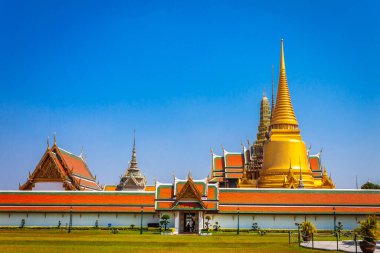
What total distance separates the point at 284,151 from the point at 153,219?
20.1 m

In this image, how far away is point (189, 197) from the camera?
1563 inches

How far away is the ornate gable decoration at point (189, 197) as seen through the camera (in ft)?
129

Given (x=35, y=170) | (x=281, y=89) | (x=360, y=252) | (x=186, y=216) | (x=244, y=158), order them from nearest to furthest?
(x=360, y=252) → (x=186, y=216) → (x=35, y=170) → (x=281, y=89) → (x=244, y=158)

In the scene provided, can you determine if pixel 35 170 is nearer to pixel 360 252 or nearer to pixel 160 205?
pixel 160 205

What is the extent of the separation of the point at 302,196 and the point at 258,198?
3.75 meters

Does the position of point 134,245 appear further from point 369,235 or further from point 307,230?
point 369,235

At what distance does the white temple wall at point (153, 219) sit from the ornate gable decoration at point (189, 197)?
3.81 feet

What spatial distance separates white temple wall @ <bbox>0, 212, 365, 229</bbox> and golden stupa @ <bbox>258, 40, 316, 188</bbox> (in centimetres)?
1165

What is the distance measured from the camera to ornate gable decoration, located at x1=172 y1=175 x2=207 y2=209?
3938cm

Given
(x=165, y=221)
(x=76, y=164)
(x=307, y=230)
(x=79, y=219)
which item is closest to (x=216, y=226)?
(x=165, y=221)

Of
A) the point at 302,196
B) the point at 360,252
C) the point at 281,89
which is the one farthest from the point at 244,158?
the point at 360,252

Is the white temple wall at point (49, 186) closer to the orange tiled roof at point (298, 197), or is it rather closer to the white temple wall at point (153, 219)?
the white temple wall at point (153, 219)

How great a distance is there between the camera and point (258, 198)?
4197 cm

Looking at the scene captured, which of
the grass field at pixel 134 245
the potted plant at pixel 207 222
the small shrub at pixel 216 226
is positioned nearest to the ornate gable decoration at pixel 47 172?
the potted plant at pixel 207 222
